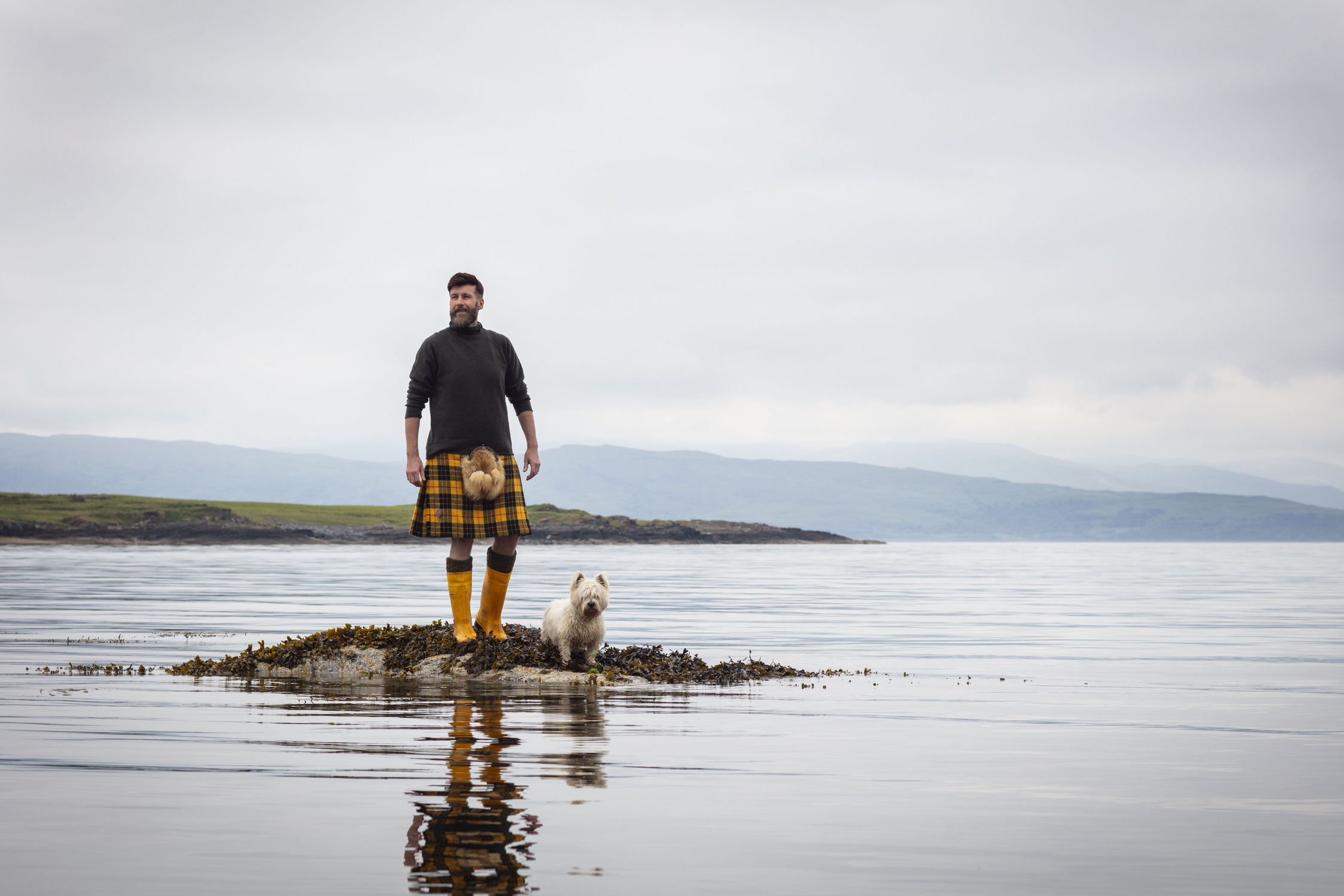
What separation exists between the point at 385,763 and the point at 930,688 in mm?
6248

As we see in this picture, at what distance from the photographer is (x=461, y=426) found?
12.1 metres

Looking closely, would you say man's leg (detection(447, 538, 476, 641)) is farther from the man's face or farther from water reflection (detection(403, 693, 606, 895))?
water reflection (detection(403, 693, 606, 895))

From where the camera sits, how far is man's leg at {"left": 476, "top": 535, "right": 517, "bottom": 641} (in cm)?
1259

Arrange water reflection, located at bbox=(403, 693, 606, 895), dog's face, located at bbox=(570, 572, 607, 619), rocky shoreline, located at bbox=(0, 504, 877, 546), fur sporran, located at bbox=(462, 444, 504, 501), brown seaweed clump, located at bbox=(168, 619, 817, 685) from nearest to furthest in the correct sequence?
water reflection, located at bbox=(403, 693, 606, 895) < dog's face, located at bbox=(570, 572, 607, 619) < brown seaweed clump, located at bbox=(168, 619, 817, 685) < fur sporran, located at bbox=(462, 444, 504, 501) < rocky shoreline, located at bbox=(0, 504, 877, 546)

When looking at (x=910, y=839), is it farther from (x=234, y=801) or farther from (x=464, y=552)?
(x=464, y=552)

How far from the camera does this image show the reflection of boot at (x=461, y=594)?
1248 cm

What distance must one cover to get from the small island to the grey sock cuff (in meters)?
77.5

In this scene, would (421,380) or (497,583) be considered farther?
(497,583)

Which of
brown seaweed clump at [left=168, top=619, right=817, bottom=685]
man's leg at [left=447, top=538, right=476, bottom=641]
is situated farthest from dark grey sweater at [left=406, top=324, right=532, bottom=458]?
brown seaweed clump at [left=168, top=619, right=817, bottom=685]

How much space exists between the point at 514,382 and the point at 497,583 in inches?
86.6

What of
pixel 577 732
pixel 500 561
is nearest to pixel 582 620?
pixel 500 561

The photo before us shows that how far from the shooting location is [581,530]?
12488 centimetres

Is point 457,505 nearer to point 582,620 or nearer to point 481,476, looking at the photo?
point 481,476

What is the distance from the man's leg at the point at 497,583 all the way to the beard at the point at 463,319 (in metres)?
2.22
